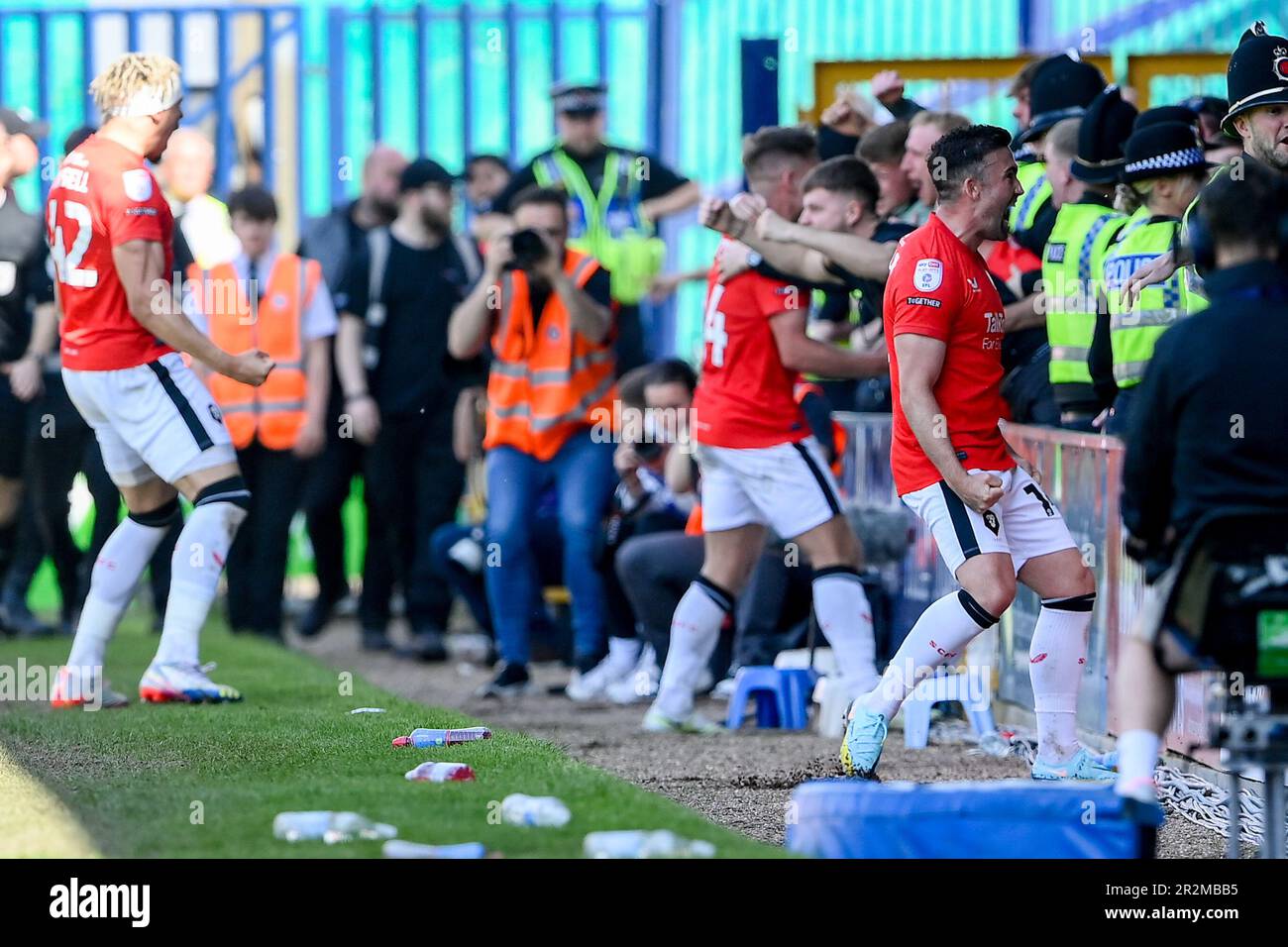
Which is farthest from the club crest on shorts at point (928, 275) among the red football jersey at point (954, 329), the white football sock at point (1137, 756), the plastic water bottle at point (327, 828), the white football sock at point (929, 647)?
the plastic water bottle at point (327, 828)

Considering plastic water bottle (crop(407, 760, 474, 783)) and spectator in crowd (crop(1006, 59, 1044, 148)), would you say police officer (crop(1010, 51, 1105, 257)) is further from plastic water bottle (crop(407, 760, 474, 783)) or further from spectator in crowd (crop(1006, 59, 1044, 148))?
plastic water bottle (crop(407, 760, 474, 783))

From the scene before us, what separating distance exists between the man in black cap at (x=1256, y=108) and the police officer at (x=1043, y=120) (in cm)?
154

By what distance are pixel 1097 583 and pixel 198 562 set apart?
305 cm

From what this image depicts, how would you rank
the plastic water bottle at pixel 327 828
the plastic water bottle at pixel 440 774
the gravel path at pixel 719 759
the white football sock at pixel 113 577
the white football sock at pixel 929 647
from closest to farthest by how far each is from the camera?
the plastic water bottle at pixel 327 828
the plastic water bottle at pixel 440 774
the gravel path at pixel 719 759
the white football sock at pixel 929 647
the white football sock at pixel 113 577

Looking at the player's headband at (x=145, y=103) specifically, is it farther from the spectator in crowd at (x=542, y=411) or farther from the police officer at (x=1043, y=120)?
the police officer at (x=1043, y=120)

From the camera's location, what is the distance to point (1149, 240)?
7270mm

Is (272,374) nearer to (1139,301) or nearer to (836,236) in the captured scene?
(836,236)

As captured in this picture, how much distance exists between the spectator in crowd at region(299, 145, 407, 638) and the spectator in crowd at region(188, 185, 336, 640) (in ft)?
0.57

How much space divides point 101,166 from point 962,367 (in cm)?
305

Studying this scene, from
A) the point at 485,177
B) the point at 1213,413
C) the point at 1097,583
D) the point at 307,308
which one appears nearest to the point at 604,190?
the point at 307,308

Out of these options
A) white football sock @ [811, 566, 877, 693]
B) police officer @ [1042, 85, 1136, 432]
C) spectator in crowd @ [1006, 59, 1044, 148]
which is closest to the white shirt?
spectator in crowd @ [1006, 59, 1044, 148]

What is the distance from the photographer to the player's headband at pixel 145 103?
7891 mm

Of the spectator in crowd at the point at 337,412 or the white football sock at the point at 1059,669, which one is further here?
the spectator in crowd at the point at 337,412

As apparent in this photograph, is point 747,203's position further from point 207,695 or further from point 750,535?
point 207,695
